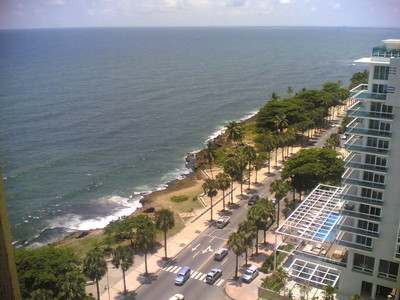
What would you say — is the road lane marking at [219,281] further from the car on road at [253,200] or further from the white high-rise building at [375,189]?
the car on road at [253,200]

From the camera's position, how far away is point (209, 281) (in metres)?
44.5

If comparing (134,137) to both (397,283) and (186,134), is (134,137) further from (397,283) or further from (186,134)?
(397,283)

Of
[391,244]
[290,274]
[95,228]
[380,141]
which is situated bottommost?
[95,228]

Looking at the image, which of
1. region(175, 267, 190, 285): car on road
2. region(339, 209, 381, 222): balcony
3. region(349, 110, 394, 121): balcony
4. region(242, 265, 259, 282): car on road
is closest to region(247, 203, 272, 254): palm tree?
region(242, 265, 259, 282): car on road

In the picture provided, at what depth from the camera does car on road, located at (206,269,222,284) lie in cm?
4453

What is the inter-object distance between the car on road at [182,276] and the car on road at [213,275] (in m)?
2.41

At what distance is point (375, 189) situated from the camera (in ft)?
122

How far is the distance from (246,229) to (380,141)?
1644 centimetres

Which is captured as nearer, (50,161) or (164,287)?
(164,287)

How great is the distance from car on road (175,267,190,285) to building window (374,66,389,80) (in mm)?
28269

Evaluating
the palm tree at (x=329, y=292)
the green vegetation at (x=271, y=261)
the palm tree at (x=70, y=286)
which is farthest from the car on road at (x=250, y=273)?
the palm tree at (x=70, y=286)

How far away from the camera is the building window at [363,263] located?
38719 mm

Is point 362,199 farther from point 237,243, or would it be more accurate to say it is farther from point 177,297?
point 177,297

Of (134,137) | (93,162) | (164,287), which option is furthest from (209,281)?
(134,137)
